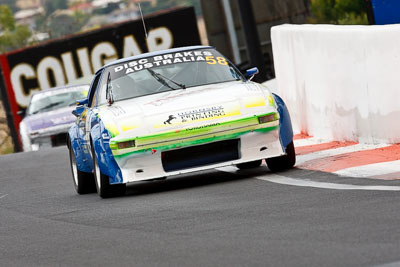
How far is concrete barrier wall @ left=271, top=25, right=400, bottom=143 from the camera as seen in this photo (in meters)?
10.6

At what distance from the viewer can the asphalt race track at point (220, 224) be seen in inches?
239

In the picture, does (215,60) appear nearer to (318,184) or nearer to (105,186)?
(105,186)

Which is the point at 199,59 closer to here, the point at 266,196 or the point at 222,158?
the point at 222,158

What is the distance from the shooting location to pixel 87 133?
1069 centimetres

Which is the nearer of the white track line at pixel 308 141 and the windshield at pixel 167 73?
the windshield at pixel 167 73

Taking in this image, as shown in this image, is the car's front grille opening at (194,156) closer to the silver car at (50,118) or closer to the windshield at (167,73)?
the windshield at (167,73)

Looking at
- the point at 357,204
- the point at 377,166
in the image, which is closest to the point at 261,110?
the point at 377,166

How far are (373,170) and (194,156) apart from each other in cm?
159

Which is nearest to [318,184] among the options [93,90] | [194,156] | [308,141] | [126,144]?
[194,156]

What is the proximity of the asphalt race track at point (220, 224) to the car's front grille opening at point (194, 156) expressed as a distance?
232 mm

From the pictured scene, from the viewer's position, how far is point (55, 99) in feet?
73.4

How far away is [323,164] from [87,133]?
88.1 inches

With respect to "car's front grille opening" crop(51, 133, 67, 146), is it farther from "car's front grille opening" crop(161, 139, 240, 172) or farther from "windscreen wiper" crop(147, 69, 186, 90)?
"car's front grille opening" crop(161, 139, 240, 172)

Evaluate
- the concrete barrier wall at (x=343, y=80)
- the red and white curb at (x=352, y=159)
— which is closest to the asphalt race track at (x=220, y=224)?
the red and white curb at (x=352, y=159)
